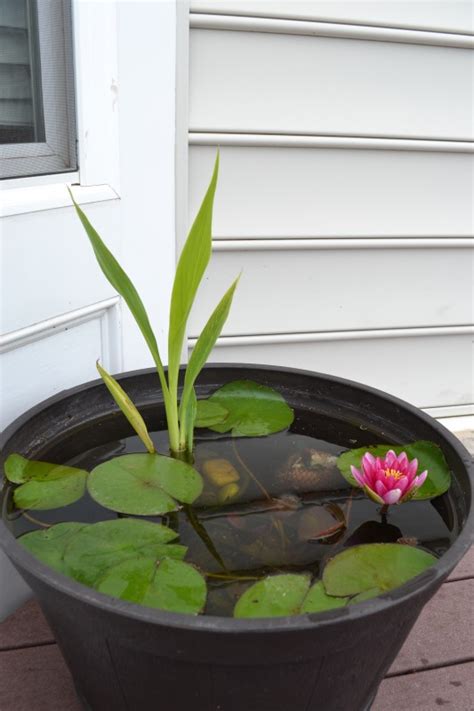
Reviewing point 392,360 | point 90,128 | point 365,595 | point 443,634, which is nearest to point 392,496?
point 365,595

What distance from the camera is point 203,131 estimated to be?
1227 millimetres

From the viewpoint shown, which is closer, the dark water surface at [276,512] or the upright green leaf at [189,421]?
the dark water surface at [276,512]

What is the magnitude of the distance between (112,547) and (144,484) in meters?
0.11

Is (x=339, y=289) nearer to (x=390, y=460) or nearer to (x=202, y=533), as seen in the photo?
(x=390, y=460)

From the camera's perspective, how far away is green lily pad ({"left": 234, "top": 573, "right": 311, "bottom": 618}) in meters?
0.68

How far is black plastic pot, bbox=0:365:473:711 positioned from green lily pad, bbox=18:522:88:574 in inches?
2.2

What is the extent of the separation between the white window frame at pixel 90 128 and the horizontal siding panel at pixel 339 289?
375 millimetres

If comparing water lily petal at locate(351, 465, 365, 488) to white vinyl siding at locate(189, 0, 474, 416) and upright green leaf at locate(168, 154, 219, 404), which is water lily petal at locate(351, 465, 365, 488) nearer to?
upright green leaf at locate(168, 154, 219, 404)

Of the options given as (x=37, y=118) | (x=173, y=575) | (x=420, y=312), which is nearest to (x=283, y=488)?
(x=173, y=575)

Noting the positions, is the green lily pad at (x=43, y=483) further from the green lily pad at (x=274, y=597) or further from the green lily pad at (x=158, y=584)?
the green lily pad at (x=274, y=597)

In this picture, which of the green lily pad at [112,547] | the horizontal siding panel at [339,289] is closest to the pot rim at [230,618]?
the green lily pad at [112,547]

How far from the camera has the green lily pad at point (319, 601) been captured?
2.26 ft

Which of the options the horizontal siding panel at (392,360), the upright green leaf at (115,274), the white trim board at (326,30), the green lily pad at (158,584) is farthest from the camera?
the horizontal siding panel at (392,360)

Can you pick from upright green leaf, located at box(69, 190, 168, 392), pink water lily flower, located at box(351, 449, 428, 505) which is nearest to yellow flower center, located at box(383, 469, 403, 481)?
pink water lily flower, located at box(351, 449, 428, 505)
